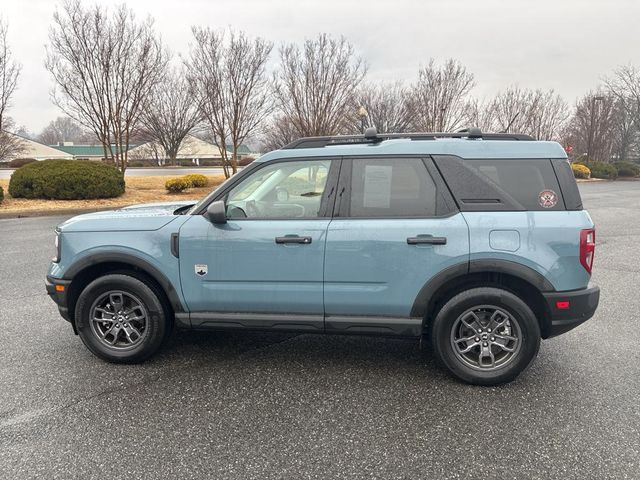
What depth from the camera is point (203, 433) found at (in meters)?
2.56

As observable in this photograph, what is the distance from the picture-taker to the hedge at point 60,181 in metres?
14.2

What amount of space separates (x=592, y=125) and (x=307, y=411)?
136ft

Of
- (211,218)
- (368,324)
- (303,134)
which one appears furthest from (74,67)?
(368,324)

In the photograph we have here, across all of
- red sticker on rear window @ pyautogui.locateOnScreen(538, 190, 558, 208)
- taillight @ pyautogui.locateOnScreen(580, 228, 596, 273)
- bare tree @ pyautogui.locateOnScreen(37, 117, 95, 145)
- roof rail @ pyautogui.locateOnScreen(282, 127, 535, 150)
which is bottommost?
taillight @ pyautogui.locateOnScreen(580, 228, 596, 273)

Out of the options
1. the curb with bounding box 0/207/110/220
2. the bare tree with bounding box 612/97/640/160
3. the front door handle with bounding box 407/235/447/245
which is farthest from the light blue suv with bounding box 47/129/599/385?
the bare tree with bounding box 612/97/640/160

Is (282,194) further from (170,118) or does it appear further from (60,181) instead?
(170,118)

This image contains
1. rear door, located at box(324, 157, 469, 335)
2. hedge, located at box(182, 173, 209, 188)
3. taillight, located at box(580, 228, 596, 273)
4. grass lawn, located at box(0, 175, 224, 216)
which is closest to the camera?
taillight, located at box(580, 228, 596, 273)

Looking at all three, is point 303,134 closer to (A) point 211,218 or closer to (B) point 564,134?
(A) point 211,218

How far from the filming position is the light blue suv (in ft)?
9.75

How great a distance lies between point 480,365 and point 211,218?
2351 millimetres

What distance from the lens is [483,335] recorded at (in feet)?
10.2

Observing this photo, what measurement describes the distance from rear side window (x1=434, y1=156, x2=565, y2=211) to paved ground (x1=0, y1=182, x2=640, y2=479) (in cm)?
138

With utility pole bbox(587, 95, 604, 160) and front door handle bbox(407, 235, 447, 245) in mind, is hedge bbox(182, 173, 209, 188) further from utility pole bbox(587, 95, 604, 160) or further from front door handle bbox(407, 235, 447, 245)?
utility pole bbox(587, 95, 604, 160)

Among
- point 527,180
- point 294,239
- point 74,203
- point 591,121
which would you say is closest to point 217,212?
point 294,239
